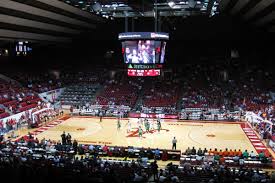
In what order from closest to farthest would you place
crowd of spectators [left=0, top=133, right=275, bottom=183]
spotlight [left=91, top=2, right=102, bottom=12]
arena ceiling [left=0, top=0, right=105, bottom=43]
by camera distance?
crowd of spectators [left=0, top=133, right=275, bottom=183], arena ceiling [left=0, top=0, right=105, bottom=43], spotlight [left=91, top=2, right=102, bottom=12]

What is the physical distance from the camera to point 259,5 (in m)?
30.5

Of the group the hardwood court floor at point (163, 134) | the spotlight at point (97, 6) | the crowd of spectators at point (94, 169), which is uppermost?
the spotlight at point (97, 6)

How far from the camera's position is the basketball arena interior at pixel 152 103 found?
17494 millimetres

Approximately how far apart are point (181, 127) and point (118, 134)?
6.93 metres

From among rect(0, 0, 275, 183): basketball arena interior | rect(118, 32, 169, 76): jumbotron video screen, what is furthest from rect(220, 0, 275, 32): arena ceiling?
rect(118, 32, 169, 76): jumbotron video screen

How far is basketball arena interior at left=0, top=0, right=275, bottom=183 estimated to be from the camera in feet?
57.4

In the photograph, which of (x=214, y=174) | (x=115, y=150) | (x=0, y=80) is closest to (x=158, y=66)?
(x=115, y=150)

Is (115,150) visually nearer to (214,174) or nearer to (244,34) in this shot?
(214,174)

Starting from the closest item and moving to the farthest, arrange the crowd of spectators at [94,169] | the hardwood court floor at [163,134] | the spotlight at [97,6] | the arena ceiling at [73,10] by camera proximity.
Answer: the crowd of spectators at [94,169] → the hardwood court floor at [163,134] → the arena ceiling at [73,10] → the spotlight at [97,6]

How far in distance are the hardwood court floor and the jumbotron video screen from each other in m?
5.83

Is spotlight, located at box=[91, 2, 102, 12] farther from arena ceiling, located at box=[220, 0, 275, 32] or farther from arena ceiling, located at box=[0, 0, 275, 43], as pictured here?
arena ceiling, located at box=[220, 0, 275, 32]

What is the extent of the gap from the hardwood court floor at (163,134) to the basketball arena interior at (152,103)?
96 mm

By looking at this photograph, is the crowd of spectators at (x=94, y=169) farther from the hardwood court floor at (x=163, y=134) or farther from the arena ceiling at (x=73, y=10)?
the arena ceiling at (x=73, y=10)

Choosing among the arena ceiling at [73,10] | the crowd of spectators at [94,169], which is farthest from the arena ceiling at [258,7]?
the crowd of spectators at [94,169]
